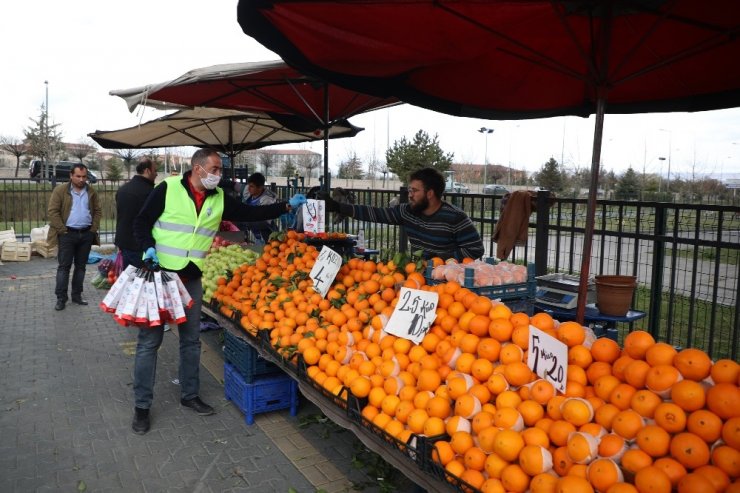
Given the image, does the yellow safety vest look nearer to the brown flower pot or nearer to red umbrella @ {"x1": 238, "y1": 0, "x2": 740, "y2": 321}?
red umbrella @ {"x1": 238, "y1": 0, "x2": 740, "y2": 321}

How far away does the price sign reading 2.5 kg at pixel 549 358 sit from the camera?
237 centimetres

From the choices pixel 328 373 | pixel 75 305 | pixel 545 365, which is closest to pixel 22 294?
pixel 75 305

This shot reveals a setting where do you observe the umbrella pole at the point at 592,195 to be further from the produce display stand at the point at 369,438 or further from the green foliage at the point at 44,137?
the green foliage at the point at 44,137

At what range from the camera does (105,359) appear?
5926mm

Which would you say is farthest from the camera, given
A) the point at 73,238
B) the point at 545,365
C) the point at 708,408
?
the point at 73,238

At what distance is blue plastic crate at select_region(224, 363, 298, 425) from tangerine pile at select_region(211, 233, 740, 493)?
0.87 m

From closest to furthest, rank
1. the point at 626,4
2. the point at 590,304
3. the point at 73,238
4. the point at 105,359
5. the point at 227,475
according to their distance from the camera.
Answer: the point at 626,4 < the point at 227,475 < the point at 590,304 < the point at 105,359 < the point at 73,238

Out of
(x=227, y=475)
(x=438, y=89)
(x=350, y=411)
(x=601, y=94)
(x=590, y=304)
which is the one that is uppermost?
(x=438, y=89)

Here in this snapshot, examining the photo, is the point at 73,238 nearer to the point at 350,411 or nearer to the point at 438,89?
the point at 438,89

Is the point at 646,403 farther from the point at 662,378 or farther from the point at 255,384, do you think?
the point at 255,384

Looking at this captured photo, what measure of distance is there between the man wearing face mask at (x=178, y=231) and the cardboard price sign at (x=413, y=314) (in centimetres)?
182

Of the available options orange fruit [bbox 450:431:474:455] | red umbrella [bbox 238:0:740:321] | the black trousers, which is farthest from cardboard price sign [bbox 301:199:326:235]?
the black trousers

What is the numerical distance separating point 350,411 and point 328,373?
463 mm

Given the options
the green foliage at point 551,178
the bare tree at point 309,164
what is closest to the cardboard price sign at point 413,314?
the green foliage at point 551,178
